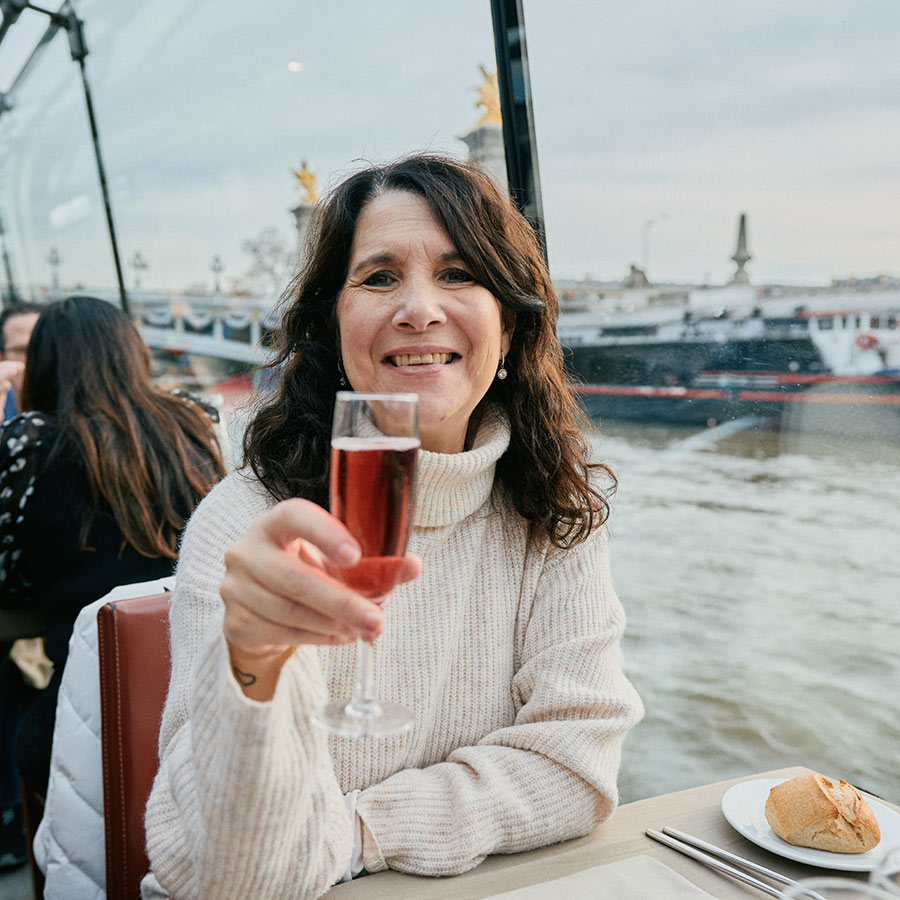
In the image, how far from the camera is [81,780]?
1.44 m

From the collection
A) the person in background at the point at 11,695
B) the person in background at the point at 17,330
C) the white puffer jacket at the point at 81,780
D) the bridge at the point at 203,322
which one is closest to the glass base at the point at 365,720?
the white puffer jacket at the point at 81,780

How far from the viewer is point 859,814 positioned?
1005mm

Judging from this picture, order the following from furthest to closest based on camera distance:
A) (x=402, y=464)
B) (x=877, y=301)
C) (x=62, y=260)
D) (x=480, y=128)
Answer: (x=62, y=260) → (x=480, y=128) → (x=877, y=301) → (x=402, y=464)

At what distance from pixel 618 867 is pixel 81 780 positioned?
920 millimetres

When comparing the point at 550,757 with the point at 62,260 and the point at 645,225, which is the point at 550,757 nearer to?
the point at 645,225

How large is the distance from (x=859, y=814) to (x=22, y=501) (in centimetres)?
201

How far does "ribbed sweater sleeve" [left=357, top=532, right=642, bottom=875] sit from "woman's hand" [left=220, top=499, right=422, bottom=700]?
1.35 ft

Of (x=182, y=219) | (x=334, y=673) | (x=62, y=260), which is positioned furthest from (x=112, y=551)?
(x=62, y=260)

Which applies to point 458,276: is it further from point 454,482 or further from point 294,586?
point 294,586

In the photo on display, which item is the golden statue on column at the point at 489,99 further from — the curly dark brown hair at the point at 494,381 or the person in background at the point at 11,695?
the person in background at the point at 11,695

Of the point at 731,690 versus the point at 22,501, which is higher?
the point at 22,501

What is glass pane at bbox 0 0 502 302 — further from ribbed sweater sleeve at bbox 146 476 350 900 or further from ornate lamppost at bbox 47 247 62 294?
ribbed sweater sleeve at bbox 146 476 350 900

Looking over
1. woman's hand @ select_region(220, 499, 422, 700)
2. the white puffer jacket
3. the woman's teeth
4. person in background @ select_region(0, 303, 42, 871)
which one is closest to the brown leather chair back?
the white puffer jacket

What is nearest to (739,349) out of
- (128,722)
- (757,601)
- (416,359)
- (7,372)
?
(757,601)
